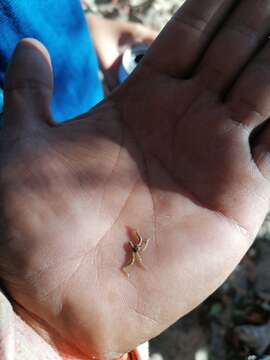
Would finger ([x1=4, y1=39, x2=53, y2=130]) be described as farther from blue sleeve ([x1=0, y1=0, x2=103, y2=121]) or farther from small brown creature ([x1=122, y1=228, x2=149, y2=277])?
small brown creature ([x1=122, y1=228, x2=149, y2=277])

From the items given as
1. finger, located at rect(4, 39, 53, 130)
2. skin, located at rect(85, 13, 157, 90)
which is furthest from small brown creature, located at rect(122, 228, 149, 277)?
skin, located at rect(85, 13, 157, 90)

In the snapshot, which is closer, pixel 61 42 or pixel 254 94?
pixel 254 94

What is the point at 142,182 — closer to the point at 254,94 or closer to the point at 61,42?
the point at 254,94

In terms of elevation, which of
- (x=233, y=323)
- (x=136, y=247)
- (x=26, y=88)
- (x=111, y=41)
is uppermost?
(x=26, y=88)

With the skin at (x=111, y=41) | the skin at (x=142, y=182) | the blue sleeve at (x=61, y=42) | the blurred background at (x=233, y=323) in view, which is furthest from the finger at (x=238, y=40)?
the blurred background at (x=233, y=323)

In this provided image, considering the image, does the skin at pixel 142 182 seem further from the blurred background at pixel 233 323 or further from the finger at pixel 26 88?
the blurred background at pixel 233 323

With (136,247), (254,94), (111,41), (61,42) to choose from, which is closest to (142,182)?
(136,247)

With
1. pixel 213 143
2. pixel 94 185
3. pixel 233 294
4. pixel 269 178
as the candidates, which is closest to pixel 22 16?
pixel 94 185
